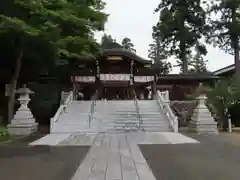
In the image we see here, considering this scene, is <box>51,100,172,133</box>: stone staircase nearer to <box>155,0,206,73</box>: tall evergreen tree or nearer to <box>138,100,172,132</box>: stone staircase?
<box>138,100,172,132</box>: stone staircase

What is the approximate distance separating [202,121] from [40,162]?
33.8ft

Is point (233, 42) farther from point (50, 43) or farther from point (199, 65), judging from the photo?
point (199, 65)

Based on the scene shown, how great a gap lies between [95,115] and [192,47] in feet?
63.8

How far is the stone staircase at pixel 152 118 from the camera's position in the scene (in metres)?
15.9

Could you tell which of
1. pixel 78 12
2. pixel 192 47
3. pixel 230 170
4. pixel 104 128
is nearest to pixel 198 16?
pixel 192 47

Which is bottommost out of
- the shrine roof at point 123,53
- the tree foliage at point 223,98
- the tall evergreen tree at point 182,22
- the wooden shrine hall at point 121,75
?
the tree foliage at point 223,98

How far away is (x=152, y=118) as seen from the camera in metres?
17.3

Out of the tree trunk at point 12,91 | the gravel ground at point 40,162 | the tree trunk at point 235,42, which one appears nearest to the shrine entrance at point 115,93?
the tree trunk at point 235,42

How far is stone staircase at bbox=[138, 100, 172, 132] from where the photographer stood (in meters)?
15.9

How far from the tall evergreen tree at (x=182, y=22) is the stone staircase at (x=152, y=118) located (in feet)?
47.1

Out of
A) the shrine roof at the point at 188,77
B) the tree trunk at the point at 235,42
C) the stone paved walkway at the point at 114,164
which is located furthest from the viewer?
the shrine roof at the point at 188,77

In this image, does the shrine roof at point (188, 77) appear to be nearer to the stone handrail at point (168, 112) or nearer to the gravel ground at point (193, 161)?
the stone handrail at point (168, 112)

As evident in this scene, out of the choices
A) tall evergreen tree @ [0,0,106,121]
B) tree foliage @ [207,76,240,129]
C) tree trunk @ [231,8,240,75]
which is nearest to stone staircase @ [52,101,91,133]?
tall evergreen tree @ [0,0,106,121]

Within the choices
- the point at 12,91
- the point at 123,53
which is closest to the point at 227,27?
the point at 123,53
